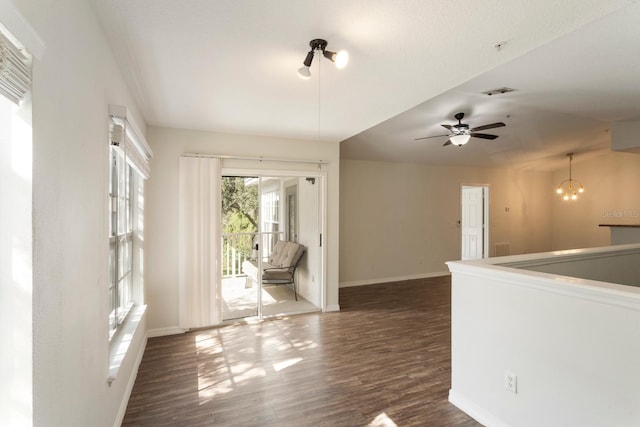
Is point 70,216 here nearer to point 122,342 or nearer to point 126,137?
point 126,137

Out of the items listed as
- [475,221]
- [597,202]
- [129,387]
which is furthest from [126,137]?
[597,202]

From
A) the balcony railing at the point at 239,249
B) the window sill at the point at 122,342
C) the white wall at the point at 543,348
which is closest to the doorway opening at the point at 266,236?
the balcony railing at the point at 239,249

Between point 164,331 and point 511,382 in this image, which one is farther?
point 164,331

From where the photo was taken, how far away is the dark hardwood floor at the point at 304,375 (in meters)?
2.22

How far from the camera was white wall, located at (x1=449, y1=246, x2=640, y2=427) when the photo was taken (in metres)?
1.54

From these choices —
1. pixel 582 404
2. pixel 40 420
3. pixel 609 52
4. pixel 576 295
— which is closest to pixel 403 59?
pixel 576 295

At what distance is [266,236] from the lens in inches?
182

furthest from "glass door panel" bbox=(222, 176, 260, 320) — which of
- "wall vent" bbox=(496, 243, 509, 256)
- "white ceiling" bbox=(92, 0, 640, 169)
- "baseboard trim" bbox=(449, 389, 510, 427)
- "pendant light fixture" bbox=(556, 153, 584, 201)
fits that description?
"pendant light fixture" bbox=(556, 153, 584, 201)

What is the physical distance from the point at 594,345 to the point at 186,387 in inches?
109

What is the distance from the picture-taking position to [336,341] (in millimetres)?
3496

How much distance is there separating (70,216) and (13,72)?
0.66 m

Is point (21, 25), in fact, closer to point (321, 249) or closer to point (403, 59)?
point (403, 59)

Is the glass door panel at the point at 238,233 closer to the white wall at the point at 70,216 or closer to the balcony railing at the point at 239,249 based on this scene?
the balcony railing at the point at 239,249

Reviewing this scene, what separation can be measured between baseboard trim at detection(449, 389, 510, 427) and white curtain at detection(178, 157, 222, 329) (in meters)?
2.78
